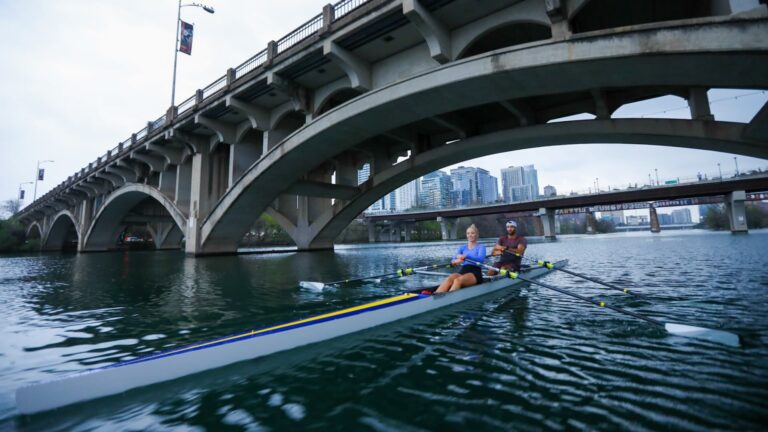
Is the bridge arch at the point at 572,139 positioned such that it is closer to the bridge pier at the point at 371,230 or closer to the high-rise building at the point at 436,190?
the bridge pier at the point at 371,230

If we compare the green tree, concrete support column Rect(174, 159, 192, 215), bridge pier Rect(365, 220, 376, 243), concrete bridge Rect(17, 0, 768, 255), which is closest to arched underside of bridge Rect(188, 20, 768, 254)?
concrete bridge Rect(17, 0, 768, 255)

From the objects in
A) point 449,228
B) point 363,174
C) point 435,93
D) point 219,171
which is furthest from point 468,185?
point 435,93

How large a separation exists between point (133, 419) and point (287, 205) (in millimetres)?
31616

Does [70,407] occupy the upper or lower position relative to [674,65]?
lower

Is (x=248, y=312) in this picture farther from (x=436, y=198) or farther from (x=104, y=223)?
(x=436, y=198)

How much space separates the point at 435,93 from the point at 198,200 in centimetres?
2104

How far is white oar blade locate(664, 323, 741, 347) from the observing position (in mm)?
4324

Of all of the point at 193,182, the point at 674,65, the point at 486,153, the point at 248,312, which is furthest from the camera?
the point at 193,182

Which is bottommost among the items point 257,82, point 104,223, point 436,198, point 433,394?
point 433,394

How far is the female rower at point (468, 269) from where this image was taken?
745 centimetres

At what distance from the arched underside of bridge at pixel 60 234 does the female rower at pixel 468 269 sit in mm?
65989

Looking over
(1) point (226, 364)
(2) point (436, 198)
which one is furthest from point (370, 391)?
(2) point (436, 198)

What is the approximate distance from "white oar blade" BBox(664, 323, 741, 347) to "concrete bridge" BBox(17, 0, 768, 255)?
24.0 ft

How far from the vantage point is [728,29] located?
7.69 metres
